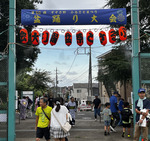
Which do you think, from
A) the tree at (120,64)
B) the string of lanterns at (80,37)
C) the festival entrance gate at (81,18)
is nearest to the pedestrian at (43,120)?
the festival entrance gate at (81,18)

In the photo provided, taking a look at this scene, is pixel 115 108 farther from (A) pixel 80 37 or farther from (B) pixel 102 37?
(A) pixel 80 37

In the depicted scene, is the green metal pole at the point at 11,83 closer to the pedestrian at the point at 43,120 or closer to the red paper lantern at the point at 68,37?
the pedestrian at the point at 43,120

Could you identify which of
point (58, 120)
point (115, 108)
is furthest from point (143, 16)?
point (58, 120)

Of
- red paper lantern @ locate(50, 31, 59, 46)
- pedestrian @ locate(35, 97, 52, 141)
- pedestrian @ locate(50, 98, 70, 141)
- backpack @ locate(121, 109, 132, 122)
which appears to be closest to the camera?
pedestrian @ locate(50, 98, 70, 141)

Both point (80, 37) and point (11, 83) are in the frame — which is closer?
point (11, 83)

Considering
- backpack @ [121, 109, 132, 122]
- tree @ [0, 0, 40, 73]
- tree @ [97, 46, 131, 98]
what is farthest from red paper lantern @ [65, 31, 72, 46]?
tree @ [0, 0, 40, 73]

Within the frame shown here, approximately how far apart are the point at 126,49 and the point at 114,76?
290 centimetres

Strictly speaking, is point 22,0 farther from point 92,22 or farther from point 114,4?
point 92,22

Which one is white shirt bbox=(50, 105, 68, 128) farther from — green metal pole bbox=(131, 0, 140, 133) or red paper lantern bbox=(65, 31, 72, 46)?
red paper lantern bbox=(65, 31, 72, 46)

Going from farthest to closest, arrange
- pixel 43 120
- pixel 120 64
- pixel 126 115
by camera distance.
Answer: pixel 120 64 < pixel 126 115 < pixel 43 120

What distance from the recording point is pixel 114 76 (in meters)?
19.2

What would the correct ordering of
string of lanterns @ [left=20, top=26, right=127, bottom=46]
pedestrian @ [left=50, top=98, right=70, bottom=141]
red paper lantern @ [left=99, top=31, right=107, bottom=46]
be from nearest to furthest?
pedestrian @ [left=50, top=98, right=70, bottom=141]
string of lanterns @ [left=20, top=26, right=127, bottom=46]
red paper lantern @ [left=99, top=31, right=107, bottom=46]

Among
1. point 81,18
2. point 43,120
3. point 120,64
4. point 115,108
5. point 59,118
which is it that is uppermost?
point 81,18

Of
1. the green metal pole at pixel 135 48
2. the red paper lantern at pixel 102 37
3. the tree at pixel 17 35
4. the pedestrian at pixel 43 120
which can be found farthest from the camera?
the tree at pixel 17 35
